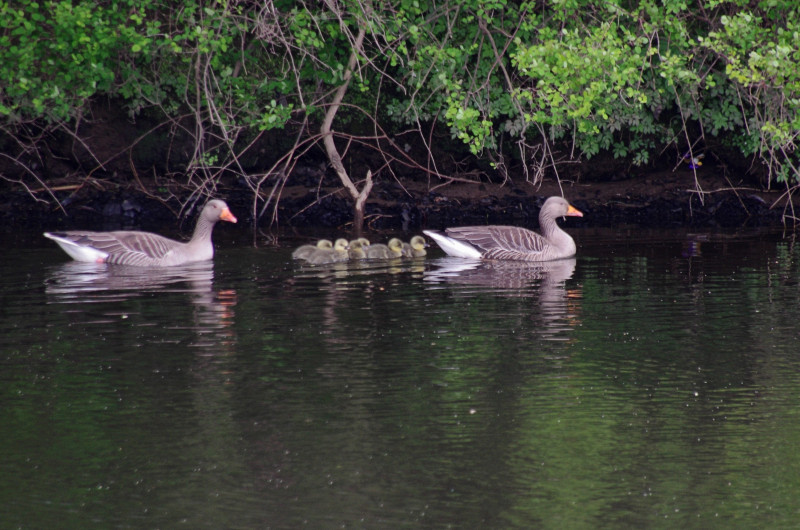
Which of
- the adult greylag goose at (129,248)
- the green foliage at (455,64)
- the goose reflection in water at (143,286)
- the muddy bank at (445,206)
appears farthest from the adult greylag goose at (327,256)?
the muddy bank at (445,206)

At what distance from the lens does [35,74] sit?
23281 millimetres

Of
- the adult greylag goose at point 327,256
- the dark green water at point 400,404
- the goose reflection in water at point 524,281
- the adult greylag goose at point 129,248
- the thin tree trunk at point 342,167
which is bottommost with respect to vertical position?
the dark green water at point 400,404

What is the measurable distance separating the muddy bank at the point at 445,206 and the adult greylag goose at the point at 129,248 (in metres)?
5.81

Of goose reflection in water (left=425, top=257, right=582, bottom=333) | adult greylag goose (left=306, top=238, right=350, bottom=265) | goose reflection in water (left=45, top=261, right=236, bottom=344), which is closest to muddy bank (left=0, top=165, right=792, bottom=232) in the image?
adult greylag goose (left=306, top=238, right=350, bottom=265)

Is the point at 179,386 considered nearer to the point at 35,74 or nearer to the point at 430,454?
the point at 430,454

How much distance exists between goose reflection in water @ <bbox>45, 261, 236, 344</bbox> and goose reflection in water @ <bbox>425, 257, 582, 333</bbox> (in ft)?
10.2

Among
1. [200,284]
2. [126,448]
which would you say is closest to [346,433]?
[126,448]

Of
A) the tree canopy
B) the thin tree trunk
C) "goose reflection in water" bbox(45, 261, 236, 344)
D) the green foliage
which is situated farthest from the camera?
the thin tree trunk

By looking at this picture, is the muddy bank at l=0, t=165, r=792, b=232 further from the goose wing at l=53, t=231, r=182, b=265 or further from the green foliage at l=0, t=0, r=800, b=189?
the goose wing at l=53, t=231, r=182, b=265

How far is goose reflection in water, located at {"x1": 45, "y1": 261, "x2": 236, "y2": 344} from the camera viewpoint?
1351cm

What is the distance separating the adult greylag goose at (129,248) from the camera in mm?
18078

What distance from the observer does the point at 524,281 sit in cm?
1670

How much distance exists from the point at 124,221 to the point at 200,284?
9698 mm

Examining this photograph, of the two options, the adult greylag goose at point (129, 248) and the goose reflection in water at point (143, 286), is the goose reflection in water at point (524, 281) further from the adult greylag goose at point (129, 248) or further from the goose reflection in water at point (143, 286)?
the adult greylag goose at point (129, 248)
